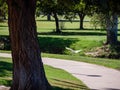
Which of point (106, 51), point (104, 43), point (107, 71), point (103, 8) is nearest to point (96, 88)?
point (103, 8)

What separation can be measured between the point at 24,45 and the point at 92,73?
7.45 metres

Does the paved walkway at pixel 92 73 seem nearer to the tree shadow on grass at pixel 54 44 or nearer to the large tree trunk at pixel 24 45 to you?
the large tree trunk at pixel 24 45

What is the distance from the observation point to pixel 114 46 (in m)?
33.8

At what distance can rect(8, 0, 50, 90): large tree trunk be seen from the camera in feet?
36.7

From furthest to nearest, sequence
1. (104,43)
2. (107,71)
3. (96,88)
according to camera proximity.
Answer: (104,43) < (107,71) < (96,88)

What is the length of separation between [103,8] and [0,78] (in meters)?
4.60

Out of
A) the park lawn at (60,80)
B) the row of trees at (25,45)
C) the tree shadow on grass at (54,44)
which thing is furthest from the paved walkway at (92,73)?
the tree shadow on grass at (54,44)

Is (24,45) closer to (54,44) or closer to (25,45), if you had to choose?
(25,45)

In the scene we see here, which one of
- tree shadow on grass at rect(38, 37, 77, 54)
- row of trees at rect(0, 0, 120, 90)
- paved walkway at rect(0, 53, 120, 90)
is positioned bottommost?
tree shadow on grass at rect(38, 37, 77, 54)

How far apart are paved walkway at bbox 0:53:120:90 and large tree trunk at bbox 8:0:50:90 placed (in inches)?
122

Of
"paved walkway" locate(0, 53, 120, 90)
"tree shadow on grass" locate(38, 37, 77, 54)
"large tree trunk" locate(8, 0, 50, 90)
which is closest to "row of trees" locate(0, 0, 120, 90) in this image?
"large tree trunk" locate(8, 0, 50, 90)

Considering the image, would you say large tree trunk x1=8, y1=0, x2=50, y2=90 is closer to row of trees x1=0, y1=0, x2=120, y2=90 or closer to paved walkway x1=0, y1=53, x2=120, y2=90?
row of trees x1=0, y1=0, x2=120, y2=90

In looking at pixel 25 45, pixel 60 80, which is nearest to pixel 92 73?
pixel 60 80

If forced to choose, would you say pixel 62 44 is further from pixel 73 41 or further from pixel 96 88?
pixel 96 88
